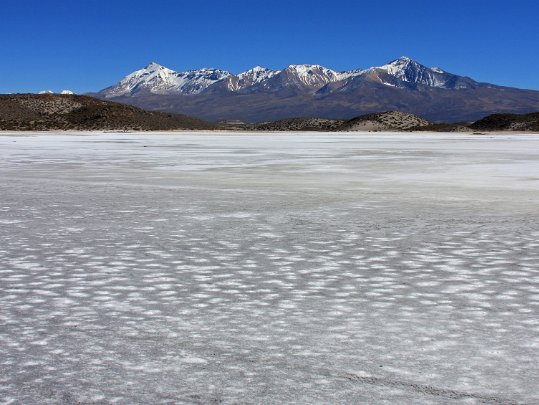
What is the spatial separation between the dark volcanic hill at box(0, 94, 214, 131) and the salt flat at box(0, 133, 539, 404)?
118m

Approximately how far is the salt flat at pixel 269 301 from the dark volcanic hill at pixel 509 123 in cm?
12674

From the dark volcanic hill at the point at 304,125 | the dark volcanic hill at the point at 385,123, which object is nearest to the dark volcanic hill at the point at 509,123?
A: the dark volcanic hill at the point at 385,123

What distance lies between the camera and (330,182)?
1742 centimetres

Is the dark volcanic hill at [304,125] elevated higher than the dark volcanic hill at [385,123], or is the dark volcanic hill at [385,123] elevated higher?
the dark volcanic hill at [385,123]

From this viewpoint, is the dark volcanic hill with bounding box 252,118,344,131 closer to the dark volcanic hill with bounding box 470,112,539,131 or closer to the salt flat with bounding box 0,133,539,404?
the dark volcanic hill with bounding box 470,112,539,131

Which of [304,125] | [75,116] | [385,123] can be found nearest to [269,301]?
[75,116]

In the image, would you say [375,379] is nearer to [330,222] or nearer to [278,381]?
[278,381]

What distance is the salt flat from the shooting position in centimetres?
435

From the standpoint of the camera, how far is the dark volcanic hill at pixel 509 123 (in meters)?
134

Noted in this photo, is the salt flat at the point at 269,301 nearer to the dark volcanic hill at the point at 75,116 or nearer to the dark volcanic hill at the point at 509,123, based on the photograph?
the dark volcanic hill at the point at 75,116

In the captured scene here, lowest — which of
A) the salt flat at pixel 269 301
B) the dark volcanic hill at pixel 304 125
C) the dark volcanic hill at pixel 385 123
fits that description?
the dark volcanic hill at pixel 304 125

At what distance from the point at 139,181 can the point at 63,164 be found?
7.84 meters

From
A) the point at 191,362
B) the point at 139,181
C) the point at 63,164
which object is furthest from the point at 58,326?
the point at 63,164

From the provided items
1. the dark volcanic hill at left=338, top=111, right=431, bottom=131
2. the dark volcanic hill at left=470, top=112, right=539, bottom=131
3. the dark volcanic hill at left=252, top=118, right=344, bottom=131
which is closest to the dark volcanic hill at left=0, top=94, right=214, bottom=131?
the dark volcanic hill at left=338, top=111, right=431, bottom=131
